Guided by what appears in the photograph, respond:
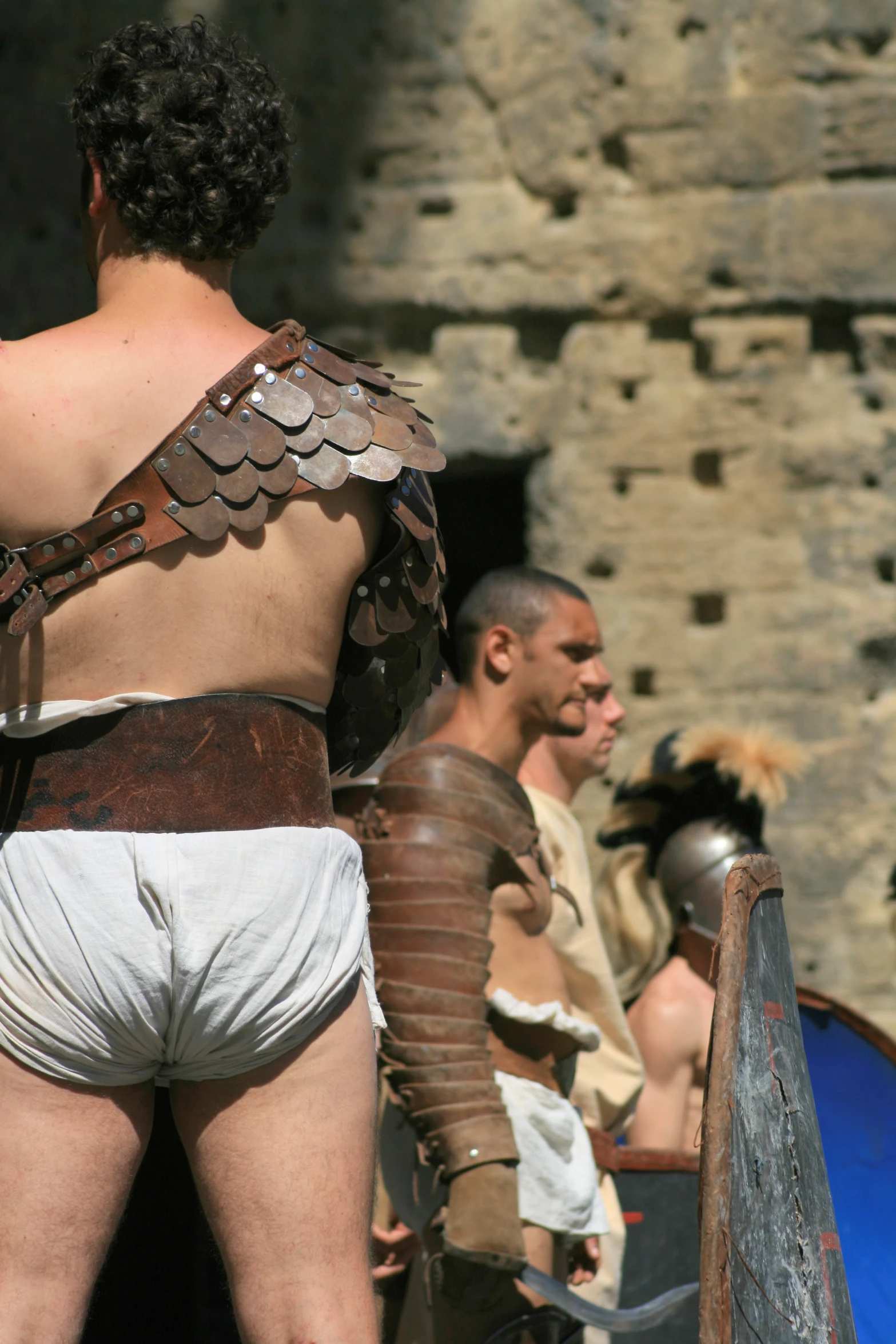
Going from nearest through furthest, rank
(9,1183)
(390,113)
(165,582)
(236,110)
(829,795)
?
(9,1183) < (165,582) < (236,110) < (829,795) < (390,113)

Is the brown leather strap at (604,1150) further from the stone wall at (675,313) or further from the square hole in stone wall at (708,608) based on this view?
the square hole in stone wall at (708,608)

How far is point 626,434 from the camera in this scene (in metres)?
6.39

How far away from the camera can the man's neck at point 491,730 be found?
385 centimetres

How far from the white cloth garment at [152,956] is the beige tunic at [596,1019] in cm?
196

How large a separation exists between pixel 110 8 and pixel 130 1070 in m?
5.91

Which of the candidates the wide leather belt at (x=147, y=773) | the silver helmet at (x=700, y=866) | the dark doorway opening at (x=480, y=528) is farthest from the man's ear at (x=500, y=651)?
the dark doorway opening at (x=480, y=528)

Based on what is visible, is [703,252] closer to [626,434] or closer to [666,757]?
[626,434]

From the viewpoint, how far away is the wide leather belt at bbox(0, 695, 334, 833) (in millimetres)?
1888

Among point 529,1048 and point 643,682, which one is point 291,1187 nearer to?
point 529,1048

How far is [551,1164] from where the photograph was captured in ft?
10.7

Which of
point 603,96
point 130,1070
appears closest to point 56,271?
point 603,96

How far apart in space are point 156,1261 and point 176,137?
6.75 ft

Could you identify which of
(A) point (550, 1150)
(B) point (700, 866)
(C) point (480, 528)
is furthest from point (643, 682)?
(A) point (550, 1150)

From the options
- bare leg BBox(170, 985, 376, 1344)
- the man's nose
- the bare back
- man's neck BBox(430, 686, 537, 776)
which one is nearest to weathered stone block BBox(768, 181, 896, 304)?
the man's nose
